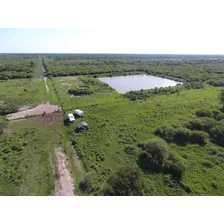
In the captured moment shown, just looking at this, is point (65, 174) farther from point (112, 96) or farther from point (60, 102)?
point (112, 96)

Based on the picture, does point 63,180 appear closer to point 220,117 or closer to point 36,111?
point 36,111

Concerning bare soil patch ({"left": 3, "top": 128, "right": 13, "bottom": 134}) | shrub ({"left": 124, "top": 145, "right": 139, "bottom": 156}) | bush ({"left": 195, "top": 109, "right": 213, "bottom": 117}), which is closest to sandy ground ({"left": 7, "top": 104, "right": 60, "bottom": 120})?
bare soil patch ({"left": 3, "top": 128, "right": 13, "bottom": 134})

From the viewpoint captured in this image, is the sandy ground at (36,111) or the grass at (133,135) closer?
→ the grass at (133,135)

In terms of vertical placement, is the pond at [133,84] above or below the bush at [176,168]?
below

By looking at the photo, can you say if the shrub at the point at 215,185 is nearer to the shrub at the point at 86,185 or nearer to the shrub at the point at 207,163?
the shrub at the point at 207,163

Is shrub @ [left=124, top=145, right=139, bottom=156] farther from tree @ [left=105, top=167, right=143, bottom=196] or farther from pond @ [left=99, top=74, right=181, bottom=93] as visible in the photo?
pond @ [left=99, top=74, right=181, bottom=93]

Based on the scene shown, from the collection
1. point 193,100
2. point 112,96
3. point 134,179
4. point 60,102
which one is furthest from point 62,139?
point 193,100

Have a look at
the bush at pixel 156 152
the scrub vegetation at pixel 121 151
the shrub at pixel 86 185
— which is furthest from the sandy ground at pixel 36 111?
the bush at pixel 156 152
